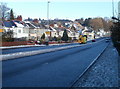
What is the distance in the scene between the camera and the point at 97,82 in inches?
407

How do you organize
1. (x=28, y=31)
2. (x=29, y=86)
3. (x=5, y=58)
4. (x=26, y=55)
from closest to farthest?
(x=29, y=86) < (x=5, y=58) < (x=26, y=55) < (x=28, y=31)

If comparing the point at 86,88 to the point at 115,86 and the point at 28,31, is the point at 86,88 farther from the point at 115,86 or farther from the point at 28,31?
the point at 28,31

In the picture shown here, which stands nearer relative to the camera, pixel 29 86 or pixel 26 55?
pixel 29 86

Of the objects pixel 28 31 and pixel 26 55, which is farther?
pixel 28 31

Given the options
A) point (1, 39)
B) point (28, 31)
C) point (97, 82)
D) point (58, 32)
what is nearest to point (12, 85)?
point (97, 82)

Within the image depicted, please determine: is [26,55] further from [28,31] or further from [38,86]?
[28,31]

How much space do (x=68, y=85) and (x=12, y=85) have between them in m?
2.44

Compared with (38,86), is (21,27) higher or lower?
higher

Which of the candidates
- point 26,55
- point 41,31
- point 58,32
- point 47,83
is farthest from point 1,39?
point 58,32

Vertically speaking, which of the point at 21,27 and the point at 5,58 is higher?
the point at 21,27

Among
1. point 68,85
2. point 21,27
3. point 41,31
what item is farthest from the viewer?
point 41,31

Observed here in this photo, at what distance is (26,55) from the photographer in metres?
25.2

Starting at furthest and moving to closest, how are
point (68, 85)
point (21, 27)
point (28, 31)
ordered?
point (28, 31), point (21, 27), point (68, 85)

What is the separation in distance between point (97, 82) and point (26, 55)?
625 inches
